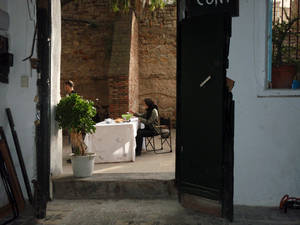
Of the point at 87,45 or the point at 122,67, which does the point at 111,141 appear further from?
the point at 87,45

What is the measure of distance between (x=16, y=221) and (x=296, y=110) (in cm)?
347

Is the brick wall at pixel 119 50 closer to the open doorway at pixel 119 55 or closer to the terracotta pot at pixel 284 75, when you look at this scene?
the open doorway at pixel 119 55

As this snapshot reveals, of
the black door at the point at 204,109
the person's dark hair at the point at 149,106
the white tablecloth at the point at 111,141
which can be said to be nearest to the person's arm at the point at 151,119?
the person's dark hair at the point at 149,106

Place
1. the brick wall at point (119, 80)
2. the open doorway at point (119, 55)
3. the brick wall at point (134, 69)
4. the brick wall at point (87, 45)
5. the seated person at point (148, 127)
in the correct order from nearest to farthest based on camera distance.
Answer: the seated person at point (148, 127) → the brick wall at point (119, 80) → the open doorway at point (119, 55) → the brick wall at point (134, 69) → the brick wall at point (87, 45)

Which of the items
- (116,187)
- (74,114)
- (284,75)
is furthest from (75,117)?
(284,75)

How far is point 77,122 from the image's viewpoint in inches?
161

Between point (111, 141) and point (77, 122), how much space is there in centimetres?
136

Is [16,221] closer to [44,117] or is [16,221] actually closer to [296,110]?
[44,117]

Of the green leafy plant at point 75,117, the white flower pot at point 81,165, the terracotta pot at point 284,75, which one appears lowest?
the white flower pot at point 81,165

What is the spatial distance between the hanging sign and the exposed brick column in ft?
18.3

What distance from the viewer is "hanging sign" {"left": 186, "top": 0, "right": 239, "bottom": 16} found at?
3314 millimetres

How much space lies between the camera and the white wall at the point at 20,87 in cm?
382

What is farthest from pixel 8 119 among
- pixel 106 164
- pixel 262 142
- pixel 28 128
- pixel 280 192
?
pixel 280 192

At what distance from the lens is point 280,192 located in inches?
140
